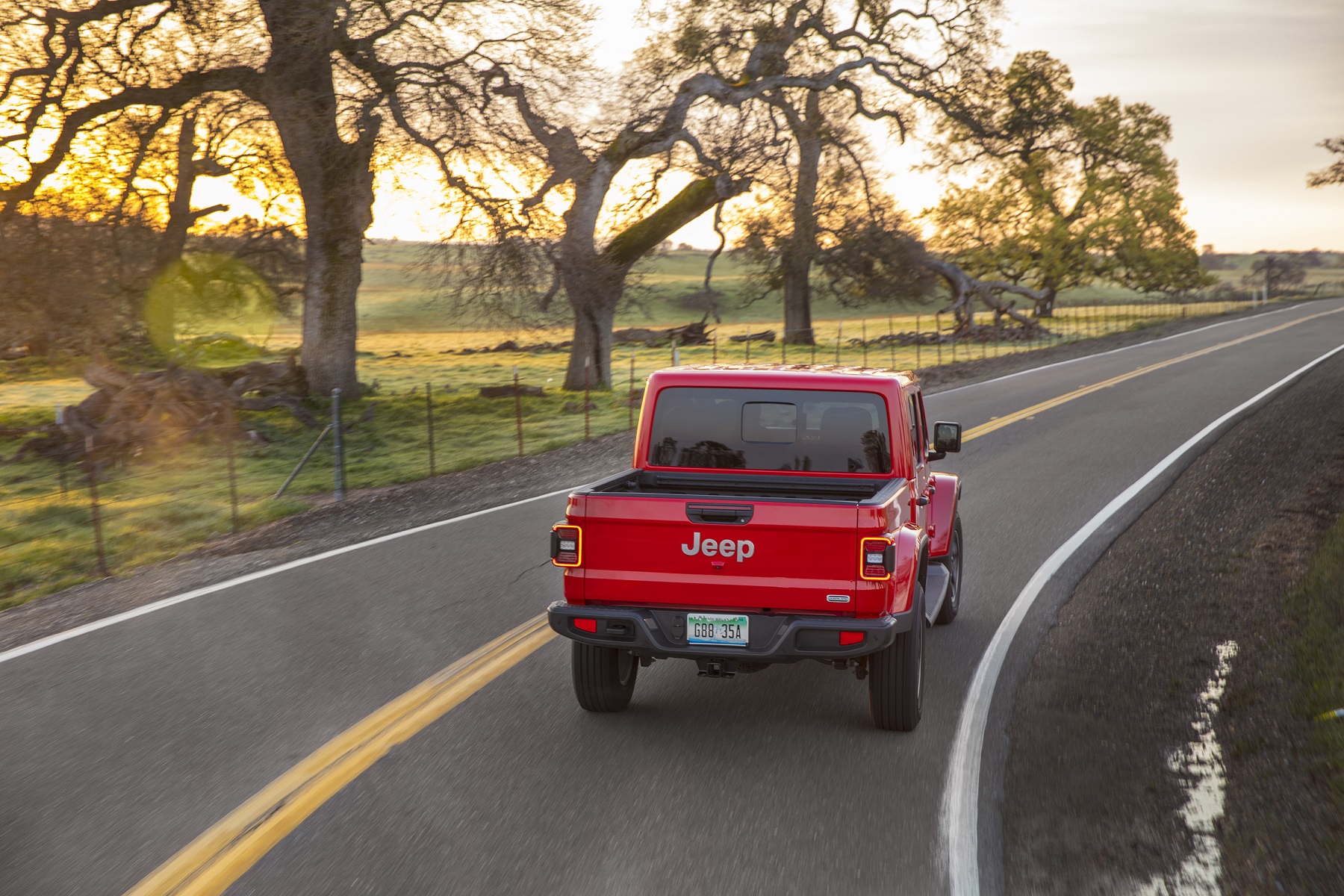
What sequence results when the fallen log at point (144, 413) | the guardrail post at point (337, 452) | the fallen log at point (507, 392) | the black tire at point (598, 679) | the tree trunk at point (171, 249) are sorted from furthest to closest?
the fallen log at point (507, 392), the tree trunk at point (171, 249), the fallen log at point (144, 413), the guardrail post at point (337, 452), the black tire at point (598, 679)

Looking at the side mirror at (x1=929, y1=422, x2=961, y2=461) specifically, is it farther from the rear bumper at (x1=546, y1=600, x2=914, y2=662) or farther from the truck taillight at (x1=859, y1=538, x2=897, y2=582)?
the truck taillight at (x1=859, y1=538, x2=897, y2=582)

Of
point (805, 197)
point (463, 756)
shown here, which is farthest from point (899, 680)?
point (805, 197)

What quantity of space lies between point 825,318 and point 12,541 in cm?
9821

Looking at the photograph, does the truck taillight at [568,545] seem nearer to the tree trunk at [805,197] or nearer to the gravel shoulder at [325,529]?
the gravel shoulder at [325,529]

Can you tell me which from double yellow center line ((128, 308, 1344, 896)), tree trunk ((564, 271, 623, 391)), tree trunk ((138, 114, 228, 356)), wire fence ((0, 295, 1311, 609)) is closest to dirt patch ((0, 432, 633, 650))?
wire fence ((0, 295, 1311, 609))

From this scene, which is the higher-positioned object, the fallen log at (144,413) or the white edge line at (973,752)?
the fallen log at (144,413)

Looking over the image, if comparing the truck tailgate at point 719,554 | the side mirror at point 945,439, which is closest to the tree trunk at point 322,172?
the side mirror at point 945,439

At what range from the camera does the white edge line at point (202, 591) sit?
7.73 metres

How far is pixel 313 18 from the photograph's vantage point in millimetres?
19031

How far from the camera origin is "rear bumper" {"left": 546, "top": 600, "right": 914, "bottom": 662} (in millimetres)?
5273

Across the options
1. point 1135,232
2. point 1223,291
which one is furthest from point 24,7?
point 1223,291

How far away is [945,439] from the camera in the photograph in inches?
300

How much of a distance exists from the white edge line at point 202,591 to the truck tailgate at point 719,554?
4.12ft

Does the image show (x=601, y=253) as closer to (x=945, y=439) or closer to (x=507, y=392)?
(x=507, y=392)
